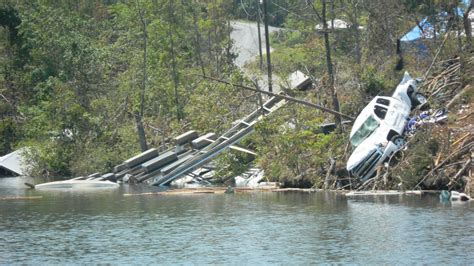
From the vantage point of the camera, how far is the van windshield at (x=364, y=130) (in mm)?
35250

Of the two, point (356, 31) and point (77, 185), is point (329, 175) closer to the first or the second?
point (77, 185)

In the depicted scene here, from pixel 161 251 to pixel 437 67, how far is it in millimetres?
20150

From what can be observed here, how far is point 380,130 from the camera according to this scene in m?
34.8

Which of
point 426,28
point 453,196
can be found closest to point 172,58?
point 426,28

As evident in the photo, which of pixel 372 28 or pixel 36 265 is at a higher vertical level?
pixel 372 28

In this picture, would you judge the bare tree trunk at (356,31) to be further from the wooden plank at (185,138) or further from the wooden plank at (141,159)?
the wooden plank at (141,159)

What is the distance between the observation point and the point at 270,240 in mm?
25375

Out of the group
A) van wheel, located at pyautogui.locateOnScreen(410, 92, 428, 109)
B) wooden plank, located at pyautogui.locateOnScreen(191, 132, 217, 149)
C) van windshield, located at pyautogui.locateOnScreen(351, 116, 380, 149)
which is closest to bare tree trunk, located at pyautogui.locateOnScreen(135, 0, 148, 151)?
wooden plank, located at pyautogui.locateOnScreen(191, 132, 217, 149)

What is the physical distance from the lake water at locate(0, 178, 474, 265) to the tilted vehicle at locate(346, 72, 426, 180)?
4.99ft

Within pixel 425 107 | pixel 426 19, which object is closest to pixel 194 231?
pixel 425 107

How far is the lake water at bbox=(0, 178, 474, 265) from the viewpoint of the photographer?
23.2m

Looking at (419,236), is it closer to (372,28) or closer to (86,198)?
(86,198)

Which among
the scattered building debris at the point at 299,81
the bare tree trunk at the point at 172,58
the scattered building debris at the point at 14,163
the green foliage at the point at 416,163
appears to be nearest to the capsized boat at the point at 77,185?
the scattered building debris at the point at 299,81

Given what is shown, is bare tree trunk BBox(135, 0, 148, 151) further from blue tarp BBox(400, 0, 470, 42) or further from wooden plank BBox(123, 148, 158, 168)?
blue tarp BBox(400, 0, 470, 42)
